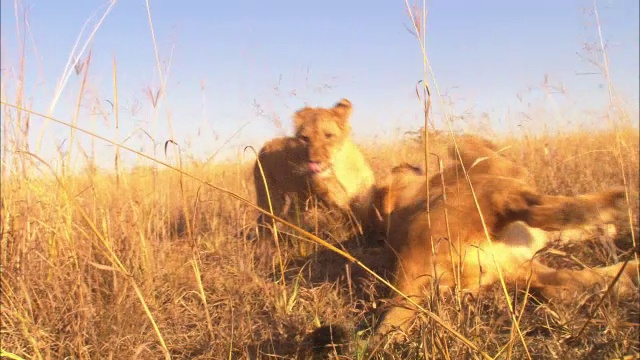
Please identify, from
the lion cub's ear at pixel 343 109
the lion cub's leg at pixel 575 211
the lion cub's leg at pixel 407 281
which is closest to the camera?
the lion cub's leg at pixel 575 211

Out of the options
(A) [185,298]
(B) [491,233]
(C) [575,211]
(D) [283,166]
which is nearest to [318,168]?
(D) [283,166]

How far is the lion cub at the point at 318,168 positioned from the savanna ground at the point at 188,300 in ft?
3.54

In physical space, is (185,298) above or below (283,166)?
below

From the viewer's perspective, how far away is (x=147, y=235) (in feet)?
9.11

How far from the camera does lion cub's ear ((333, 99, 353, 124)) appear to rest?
515cm

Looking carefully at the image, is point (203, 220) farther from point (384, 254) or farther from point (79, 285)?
point (79, 285)

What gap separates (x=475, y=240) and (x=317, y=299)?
767mm

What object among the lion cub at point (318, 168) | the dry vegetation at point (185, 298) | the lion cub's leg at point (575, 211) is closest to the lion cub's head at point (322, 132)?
the lion cub at point (318, 168)

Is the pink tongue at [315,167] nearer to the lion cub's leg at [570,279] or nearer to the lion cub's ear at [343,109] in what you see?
the lion cub's ear at [343,109]

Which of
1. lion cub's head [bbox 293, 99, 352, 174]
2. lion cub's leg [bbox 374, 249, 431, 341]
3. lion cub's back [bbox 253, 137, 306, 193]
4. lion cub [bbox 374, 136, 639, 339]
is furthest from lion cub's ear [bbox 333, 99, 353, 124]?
lion cub's leg [bbox 374, 249, 431, 341]

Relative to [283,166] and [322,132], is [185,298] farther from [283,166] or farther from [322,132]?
[322,132]

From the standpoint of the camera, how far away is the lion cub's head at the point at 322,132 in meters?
4.64

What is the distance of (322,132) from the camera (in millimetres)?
4828

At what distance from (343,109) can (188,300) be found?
3.17 metres
